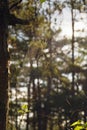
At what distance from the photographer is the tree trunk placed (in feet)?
23.9

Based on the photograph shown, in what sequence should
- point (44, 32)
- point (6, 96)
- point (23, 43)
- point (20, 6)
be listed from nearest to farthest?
point (6, 96) < point (20, 6) < point (44, 32) < point (23, 43)

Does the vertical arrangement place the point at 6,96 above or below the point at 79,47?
above

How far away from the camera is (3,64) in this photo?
25.1ft

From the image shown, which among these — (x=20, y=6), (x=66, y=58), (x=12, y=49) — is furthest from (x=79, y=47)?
(x=20, y=6)

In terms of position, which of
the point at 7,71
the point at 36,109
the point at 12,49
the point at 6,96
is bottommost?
the point at 36,109

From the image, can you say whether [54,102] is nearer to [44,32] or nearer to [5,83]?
[44,32]

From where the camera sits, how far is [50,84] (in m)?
34.5

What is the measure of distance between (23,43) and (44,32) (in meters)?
10.2

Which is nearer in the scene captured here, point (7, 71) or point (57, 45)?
point (7, 71)

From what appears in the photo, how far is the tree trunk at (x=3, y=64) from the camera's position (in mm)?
7292

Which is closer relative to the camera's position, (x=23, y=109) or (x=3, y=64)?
(x=23, y=109)

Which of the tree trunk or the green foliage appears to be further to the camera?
the tree trunk

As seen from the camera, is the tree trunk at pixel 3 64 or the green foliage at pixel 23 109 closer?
the green foliage at pixel 23 109

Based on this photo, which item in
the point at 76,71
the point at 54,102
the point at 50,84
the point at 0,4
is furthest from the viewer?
the point at 50,84
